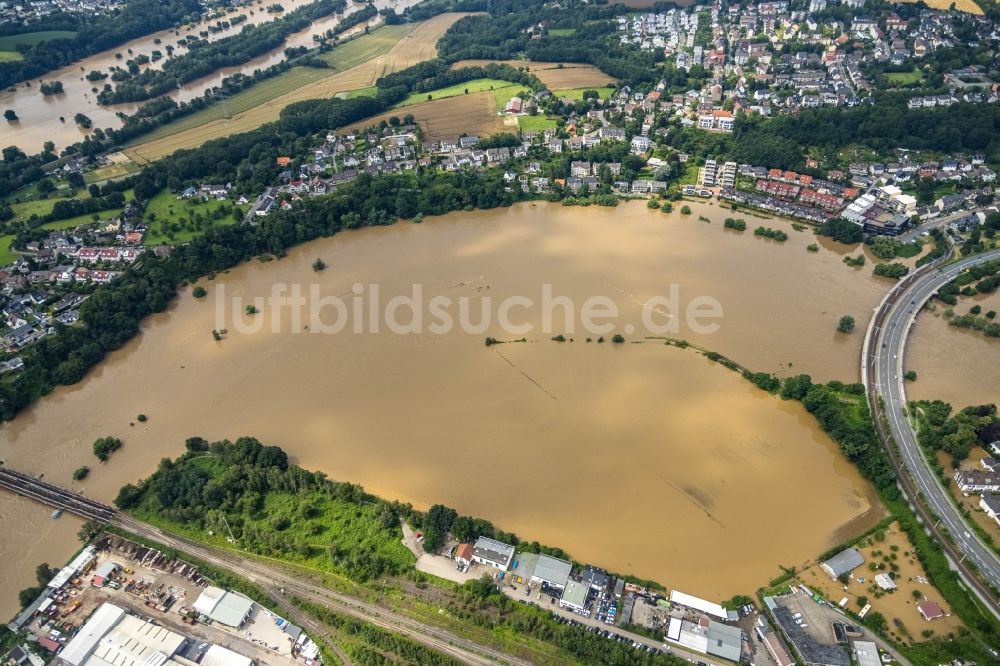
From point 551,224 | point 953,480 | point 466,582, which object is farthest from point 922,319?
point 466,582

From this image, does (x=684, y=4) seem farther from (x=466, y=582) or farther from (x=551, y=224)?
(x=466, y=582)

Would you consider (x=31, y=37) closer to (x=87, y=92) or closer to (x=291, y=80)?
(x=87, y=92)

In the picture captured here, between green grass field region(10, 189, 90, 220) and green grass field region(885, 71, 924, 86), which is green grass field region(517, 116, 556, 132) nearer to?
green grass field region(885, 71, 924, 86)

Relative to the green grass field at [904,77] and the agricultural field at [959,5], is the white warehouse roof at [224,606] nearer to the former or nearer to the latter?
the green grass field at [904,77]

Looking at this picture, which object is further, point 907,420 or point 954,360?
point 954,360

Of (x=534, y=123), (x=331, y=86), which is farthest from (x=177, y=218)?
(x=534, y=123)

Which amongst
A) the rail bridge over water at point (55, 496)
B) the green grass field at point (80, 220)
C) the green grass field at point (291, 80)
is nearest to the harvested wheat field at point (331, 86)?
the green grass field at point (291, 80)
